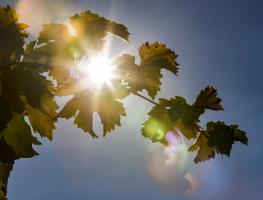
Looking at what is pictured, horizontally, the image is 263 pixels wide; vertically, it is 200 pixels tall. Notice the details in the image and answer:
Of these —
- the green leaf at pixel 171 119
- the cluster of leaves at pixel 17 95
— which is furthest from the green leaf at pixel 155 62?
the cluster of leaves at pixel 17 95

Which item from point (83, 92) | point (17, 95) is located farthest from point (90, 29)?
point (17, 95)

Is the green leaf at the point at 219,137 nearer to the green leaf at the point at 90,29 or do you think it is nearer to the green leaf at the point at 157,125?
the green leaf at the point at 157,125

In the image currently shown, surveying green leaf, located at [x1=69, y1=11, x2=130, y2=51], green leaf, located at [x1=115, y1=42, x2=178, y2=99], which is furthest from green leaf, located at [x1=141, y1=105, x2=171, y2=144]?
green leaf, located at [x1=69, y1=11, x2=130, y2=51]

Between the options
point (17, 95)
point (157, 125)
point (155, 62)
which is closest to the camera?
point (17, 95)

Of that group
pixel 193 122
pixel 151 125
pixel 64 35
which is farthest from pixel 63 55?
pixel 193 122

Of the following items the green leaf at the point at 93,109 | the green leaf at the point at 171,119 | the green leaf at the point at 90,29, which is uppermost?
the green leaf at the point at 90,29

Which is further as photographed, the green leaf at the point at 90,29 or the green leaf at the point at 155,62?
the green leaf at the point at 155,62

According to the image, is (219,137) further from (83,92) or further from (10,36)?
(10,36)
